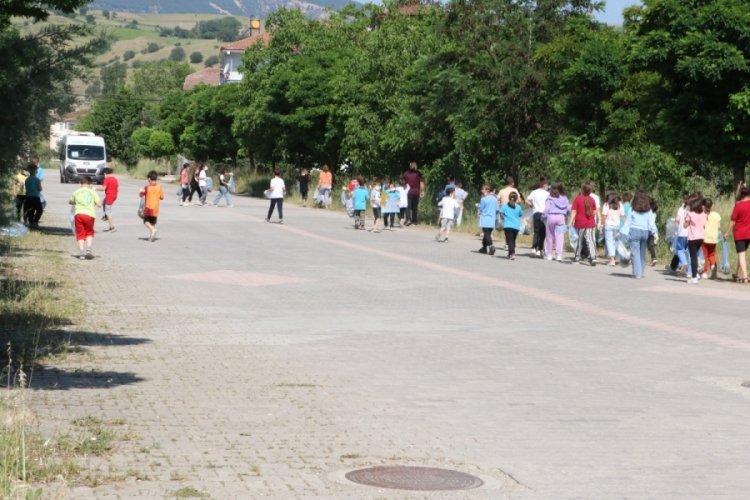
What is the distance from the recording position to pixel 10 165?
11.1 metres

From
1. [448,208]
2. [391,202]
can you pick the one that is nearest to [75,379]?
[448,208]

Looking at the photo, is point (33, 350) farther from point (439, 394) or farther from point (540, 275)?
point (540, 275)

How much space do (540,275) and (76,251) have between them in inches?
354

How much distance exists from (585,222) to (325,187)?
23.5 metres

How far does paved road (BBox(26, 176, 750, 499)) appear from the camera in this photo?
26.1 feet

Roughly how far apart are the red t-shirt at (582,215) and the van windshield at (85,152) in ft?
156

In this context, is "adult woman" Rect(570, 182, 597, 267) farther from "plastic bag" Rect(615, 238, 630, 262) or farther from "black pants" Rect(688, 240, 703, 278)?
"black pants" Rect(688, 240, 703, 278)

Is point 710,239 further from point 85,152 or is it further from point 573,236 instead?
point 85,152

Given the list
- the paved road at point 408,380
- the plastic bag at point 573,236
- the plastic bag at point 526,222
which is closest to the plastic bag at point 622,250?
the plastic bag at point 573,236

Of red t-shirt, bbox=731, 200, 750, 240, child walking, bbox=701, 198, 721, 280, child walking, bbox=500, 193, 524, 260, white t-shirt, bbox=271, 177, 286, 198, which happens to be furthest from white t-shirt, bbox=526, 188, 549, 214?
white t-shirt, bbox=271, 177, 286, 198

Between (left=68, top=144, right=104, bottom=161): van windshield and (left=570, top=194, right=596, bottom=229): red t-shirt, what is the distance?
4761cm

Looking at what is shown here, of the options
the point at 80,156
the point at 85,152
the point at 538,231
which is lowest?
the point at 538,231

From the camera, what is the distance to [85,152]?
2781 inches

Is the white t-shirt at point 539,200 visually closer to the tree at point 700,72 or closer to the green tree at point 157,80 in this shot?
the tree at point 700,72
